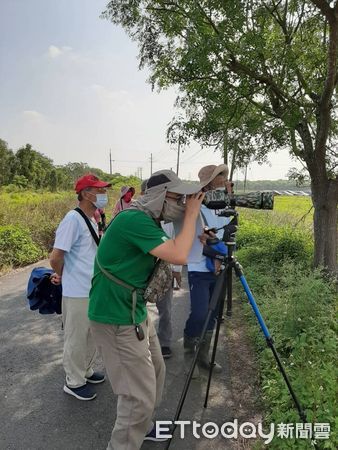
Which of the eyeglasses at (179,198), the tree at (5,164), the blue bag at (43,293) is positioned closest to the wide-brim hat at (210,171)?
the eyeglasses at (179,198)

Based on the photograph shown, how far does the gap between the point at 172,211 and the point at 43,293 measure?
1814 mm

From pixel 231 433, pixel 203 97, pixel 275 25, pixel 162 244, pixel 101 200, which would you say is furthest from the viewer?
pixel 275 25

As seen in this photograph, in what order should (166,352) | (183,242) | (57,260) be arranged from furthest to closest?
1. (166,352)
2. (57,260)
3. (183,242)

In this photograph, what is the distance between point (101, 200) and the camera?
296 cm

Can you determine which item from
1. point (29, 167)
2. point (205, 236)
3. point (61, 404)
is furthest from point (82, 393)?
point (29, 167)

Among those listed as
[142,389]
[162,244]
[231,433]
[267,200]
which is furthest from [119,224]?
[231,433]

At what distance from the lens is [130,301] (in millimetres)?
1965

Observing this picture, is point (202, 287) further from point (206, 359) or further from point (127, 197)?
point (127, 197)

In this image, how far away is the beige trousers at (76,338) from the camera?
2809 mm

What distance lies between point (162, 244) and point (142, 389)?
0.84m

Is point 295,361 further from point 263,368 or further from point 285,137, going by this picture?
point 285,137

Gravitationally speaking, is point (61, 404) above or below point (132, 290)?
below

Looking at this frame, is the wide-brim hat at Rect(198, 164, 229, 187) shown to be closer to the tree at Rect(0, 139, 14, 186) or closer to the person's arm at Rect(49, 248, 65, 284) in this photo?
the person's arm at Rect(49, 248, 65, 284)

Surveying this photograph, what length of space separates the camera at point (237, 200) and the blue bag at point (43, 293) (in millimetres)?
1628
